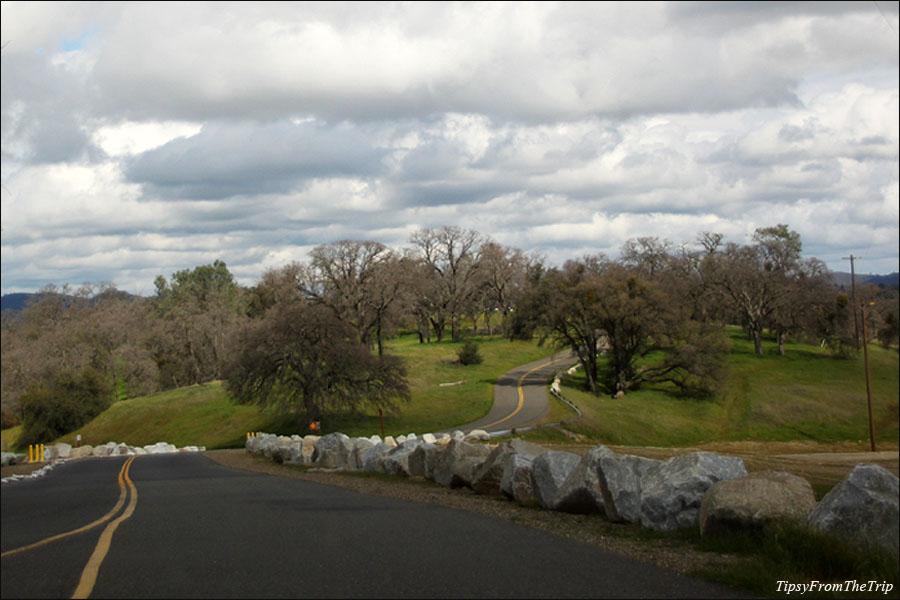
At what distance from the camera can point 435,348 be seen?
97.8 m

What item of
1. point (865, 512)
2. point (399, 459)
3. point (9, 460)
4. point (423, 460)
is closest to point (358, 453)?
point (399, 459)

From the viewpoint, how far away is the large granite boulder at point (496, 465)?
13.1 meters

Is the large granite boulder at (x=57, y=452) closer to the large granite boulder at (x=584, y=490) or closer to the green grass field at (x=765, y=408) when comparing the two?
the green grass field at (x=765, y=408)

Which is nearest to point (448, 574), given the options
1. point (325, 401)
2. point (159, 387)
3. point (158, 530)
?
point (158, 530)

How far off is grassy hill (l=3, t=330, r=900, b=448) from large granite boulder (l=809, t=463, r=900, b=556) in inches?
1749

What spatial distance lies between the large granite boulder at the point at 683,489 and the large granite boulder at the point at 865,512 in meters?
1.65

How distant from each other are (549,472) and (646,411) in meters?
54.3

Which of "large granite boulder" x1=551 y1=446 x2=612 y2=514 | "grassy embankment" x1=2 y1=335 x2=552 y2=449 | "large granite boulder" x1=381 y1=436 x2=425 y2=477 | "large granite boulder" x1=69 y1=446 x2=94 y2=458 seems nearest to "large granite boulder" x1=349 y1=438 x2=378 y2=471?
"large granite boulder" x1=381 y1=436 x2=425 y2=477

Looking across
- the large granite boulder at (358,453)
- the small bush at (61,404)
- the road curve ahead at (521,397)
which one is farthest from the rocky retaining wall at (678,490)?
the small bush at (61,404)

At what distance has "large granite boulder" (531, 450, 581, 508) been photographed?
1141 cm

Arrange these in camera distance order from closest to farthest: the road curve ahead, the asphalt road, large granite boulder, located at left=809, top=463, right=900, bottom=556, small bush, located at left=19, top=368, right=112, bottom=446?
the asphalt road, large granite boulder, located at left=809, top=463, right=900, bottom=556, the road curve ahead, small bush, located at left=19, top=368, right=112, bottom=446

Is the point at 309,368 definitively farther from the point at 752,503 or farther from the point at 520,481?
the point at 752,503

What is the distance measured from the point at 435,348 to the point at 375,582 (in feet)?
299

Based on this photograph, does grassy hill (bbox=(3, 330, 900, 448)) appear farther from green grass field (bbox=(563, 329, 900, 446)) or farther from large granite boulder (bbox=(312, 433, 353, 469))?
large granite boulder (bbox=(312, 433, 353, 469))
